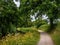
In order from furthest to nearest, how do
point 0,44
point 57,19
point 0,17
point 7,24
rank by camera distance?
point 57,19, point 7,24, point 0,17, point 0,44

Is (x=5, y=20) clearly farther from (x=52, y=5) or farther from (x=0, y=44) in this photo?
(x=52, y=5)

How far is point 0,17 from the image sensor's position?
19.4 meters

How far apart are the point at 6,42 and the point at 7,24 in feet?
26.0

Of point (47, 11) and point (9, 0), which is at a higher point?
point (9, 0)

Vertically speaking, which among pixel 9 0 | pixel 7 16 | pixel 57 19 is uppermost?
pixel 9 0

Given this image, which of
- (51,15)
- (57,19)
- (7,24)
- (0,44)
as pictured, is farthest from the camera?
(57,19)

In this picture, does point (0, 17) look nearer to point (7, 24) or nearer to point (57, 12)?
point (7, 24)

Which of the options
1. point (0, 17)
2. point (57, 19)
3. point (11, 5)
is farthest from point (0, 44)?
point (57, 19)

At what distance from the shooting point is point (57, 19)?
1612 inches

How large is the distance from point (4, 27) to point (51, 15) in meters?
19.1

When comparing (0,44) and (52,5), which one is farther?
(52,5)

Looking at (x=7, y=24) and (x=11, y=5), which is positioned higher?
(x=11, y=5)

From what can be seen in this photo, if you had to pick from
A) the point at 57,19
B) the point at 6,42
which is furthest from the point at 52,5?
the point at 6,42

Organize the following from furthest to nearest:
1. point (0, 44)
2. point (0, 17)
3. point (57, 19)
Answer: point (57, 19), point (0, 17), point (0, 44)
